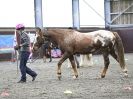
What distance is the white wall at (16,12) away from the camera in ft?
108

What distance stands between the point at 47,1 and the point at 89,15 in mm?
3570

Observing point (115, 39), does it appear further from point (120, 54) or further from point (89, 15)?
point (89, 15)

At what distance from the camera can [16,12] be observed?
3338 centimetres

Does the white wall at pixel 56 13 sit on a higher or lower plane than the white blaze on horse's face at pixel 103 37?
higher

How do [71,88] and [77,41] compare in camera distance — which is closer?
[71,88]

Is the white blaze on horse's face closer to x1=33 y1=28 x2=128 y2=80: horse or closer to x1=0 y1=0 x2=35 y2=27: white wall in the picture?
x1=33 y1=28 x2=128 y2=80: horse

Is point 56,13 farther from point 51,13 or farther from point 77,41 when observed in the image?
point 77,41

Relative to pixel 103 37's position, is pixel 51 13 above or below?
above

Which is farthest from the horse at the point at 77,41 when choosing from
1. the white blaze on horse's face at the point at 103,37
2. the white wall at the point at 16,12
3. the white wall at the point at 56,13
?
the white wall at the point at 56,13

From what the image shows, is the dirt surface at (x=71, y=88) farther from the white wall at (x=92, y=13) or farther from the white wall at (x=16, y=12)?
the white wall at (x=92, y=13)

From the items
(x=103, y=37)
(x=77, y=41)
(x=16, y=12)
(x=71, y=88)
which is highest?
(x=16, y=12)

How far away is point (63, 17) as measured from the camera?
118ft

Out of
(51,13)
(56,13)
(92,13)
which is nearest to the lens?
(51,13)

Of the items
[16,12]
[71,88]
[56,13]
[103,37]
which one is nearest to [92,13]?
[56,13]
